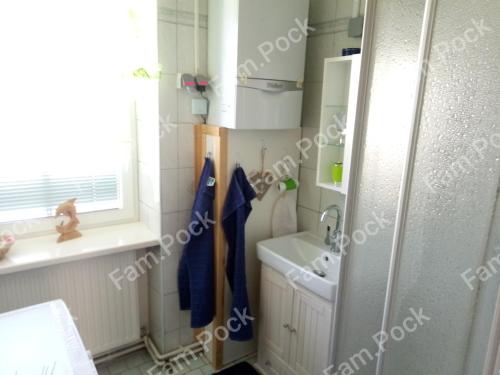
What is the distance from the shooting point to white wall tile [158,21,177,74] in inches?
72.4

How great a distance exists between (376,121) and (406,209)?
294 mm

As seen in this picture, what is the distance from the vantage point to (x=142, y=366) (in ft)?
7.39

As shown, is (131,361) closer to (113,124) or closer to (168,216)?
(168,216)

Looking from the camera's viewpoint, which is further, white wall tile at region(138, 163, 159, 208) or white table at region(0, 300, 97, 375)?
white wall tile at region(138, 163, 159, 208)

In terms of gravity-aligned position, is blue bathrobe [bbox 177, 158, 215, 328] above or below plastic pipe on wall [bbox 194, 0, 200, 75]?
below

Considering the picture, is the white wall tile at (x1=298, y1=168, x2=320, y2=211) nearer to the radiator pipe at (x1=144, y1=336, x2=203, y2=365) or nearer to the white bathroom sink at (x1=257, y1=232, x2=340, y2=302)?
the white bathroom sink at (x1=257, y1=232, x2=340, y2=302)

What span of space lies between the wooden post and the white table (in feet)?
2.76

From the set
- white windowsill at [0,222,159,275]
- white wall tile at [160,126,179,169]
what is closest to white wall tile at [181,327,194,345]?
white windowsill at [0,222,159,275]

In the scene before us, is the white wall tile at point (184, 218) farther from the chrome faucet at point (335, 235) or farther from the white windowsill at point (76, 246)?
the chrome faucet at point (335, 235)

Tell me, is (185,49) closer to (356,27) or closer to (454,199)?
(356,27)

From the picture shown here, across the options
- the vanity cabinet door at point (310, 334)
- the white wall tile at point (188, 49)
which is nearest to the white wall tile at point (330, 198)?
the vanity cabinet door at point (310, 334)

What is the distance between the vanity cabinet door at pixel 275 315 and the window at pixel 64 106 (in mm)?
1073

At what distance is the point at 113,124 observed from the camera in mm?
2139

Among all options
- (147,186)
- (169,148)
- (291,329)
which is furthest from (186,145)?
(291,329)
